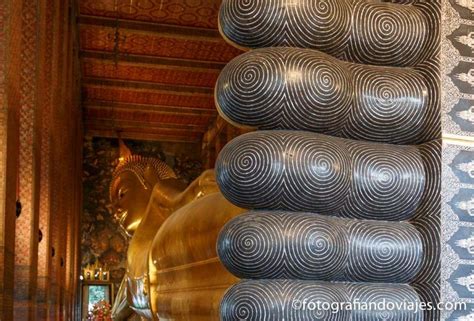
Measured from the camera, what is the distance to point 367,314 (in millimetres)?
1977

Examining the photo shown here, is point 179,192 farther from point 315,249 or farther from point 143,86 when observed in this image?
point 143,86

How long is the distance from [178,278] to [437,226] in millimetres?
1117

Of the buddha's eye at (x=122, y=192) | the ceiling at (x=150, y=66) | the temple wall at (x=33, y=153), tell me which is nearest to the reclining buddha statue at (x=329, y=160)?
the buddha's eye at (x=122, y=192)

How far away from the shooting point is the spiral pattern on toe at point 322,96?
191cm

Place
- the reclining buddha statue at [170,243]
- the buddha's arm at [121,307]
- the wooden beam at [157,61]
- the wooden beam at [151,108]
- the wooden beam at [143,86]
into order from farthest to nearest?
the wooden beam at [151,108] → the wooden beam at [143,86] → the wooden beam at [157,61] → the buddha's arm at [121,307] → the reclining buddha statue at [170,243]

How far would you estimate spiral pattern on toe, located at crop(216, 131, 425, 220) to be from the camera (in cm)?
187

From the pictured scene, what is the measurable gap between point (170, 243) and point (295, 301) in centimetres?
104

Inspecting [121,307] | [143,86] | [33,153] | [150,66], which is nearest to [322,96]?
[121,307]

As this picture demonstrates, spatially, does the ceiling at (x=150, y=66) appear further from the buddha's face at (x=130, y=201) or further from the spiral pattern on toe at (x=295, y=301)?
the spiral pattern on toe at (x=295, y=301)

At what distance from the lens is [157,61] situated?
13344 mm

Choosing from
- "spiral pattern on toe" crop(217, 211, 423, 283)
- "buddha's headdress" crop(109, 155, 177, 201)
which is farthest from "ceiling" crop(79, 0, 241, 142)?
"spiral pattern on toe" crop(217, 211, 423, 283)

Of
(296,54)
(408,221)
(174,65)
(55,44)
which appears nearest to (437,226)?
(408,221)

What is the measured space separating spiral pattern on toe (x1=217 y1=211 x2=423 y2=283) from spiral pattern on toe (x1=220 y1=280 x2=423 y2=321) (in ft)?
0.09

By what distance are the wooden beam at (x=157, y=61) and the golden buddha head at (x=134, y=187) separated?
27.6 feet
